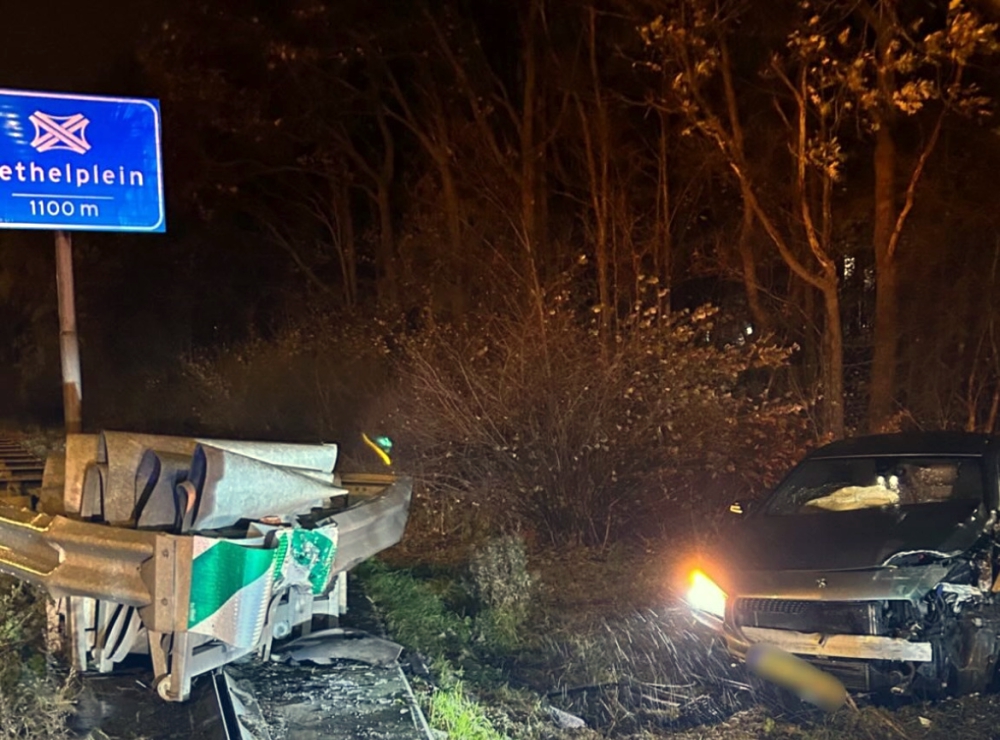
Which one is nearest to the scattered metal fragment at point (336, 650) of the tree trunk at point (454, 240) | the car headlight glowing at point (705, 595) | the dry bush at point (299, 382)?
the car headlight glowing at point (705, 595)

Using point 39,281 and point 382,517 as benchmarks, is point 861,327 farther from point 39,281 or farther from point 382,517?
point 39,281

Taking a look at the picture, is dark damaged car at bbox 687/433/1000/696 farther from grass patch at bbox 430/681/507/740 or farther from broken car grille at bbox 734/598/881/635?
grass patch at bbox 430/681/507/740

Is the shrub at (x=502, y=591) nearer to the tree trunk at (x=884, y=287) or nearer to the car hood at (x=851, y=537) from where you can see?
the car hood at (x=851, y=537)

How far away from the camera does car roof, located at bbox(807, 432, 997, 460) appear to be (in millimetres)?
6578

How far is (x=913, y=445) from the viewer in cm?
686

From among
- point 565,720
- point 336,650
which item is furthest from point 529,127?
point 565,720

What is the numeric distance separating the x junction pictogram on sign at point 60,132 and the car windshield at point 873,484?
19.0 feet

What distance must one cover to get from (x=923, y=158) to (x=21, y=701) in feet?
38.0

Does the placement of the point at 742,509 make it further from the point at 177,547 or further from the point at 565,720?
the point at 177,547

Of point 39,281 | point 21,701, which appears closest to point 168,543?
point 21,701

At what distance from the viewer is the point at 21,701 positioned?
420cm

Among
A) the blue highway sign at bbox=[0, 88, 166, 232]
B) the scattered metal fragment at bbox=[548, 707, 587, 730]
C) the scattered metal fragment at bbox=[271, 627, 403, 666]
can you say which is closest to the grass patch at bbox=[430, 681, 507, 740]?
the scattered metal fragment at bbox=[548, 707, 587, 730]

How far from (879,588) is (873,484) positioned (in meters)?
1.83

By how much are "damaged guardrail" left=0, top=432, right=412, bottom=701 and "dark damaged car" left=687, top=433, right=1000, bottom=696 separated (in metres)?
2.38
